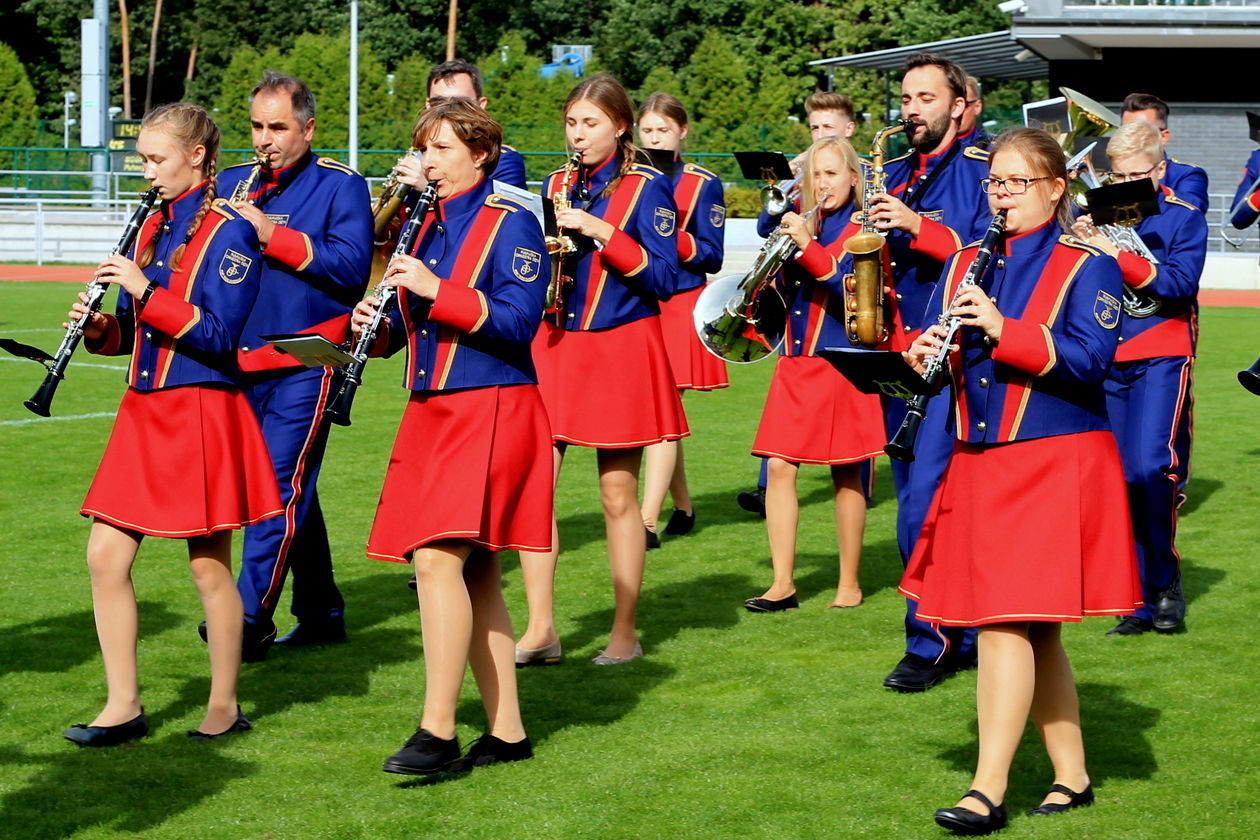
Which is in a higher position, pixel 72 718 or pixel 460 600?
pixel 460 600

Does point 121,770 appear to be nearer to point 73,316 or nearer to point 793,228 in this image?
point 73,316

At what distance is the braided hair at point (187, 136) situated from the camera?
5.62 metres

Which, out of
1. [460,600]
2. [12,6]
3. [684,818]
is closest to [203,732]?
[460,600]

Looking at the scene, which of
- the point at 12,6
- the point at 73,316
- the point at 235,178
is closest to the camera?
the point at 73,316

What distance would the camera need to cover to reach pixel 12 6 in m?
67.9

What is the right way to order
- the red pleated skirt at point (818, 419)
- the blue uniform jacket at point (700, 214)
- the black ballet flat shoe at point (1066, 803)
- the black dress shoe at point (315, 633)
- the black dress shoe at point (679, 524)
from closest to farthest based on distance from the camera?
the black ballet flat shoe at point (1066, 803), the black dress shoe at point (315, 633), the red pleated skirt at point (818, 419), the blue uniform jacket at point (700, 214), the black dress shoe at point (679, 524)

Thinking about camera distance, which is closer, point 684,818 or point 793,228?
point 684,818

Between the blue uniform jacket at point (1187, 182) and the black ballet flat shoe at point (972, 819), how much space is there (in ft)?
11.4

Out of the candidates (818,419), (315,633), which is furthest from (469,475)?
(818,419)

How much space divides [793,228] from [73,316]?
287 cm

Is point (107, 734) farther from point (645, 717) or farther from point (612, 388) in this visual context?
point (612, 388)

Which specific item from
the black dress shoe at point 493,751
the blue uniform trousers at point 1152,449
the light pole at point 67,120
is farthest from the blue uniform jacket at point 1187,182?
the light pole at point 67,120

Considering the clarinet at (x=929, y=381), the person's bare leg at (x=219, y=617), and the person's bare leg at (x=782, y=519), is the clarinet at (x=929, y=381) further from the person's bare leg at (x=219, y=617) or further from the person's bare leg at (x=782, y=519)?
the person's bare leg at (x=782, y=519)

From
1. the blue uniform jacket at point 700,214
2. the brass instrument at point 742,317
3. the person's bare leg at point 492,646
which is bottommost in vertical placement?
the person's bare leg at point 492,646
